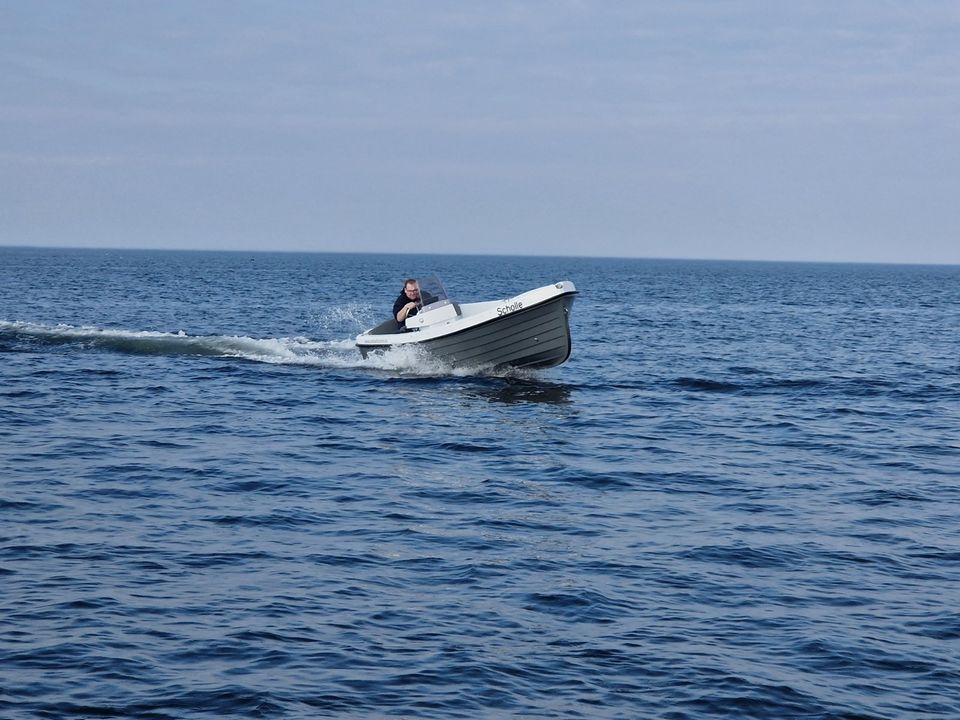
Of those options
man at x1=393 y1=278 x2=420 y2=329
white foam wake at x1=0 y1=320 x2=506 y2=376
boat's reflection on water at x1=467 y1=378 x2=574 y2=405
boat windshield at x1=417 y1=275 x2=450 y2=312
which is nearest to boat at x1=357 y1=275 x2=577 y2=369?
boat windshield at x1=417 y1=275 x2=450 y2=312

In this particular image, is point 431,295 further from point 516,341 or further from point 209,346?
point 209,346

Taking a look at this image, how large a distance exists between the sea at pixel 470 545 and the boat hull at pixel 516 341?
519 millimetres

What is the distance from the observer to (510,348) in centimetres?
2530

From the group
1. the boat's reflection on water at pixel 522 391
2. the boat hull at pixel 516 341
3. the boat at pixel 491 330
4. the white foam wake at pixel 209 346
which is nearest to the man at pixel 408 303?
the boat at pixel 491 330

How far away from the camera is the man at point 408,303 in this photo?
26.0 metres

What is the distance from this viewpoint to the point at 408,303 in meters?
26.1

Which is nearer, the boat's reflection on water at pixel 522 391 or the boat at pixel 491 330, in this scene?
the boat's reflection on water at pixel 522 391

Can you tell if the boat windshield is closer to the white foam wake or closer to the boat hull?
the boat hull

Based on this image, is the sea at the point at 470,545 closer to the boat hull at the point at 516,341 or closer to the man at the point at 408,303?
the boat hull at the point at 516,341

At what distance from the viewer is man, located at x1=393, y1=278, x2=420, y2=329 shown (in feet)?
85.1

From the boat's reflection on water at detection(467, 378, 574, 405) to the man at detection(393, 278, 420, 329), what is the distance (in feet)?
8.47

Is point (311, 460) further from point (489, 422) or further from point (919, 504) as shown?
point (919, 504)

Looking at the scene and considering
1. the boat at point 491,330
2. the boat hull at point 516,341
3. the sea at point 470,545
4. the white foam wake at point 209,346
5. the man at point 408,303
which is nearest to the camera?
the sea at point 470,545

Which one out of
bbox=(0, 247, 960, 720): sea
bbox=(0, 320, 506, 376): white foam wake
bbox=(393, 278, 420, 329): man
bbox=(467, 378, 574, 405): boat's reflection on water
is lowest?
bbox=(0, 247, 960, 720): sea
